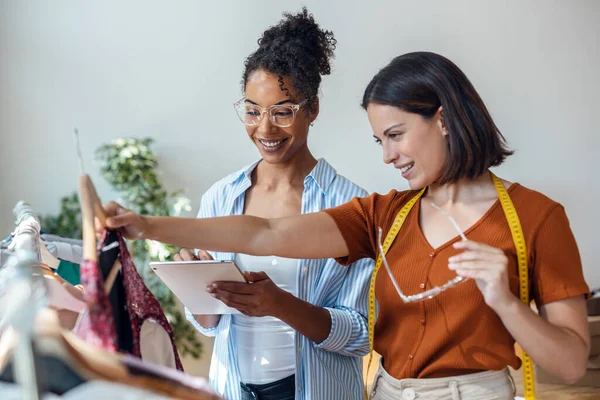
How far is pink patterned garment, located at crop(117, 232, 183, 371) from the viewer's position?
123 cm

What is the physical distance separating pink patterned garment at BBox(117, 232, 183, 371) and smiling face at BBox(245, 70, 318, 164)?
685 millimetres

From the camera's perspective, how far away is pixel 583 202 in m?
4.89

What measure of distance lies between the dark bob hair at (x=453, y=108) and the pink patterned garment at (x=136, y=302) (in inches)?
24.4

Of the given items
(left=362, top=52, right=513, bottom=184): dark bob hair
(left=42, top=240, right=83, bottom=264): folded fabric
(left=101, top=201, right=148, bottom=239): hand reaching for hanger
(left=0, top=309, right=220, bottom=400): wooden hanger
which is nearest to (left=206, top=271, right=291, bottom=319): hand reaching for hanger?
(left=101, top=201, right=148, bottom=239): hand reaching for hanger

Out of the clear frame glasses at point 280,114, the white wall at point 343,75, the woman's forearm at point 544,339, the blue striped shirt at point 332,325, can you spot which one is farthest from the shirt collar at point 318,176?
the white wall at point 343,75

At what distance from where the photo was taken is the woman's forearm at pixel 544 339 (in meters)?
1.26

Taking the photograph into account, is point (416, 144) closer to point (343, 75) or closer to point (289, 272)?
point (289, 272)

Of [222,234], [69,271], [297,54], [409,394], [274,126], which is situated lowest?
[409,394]

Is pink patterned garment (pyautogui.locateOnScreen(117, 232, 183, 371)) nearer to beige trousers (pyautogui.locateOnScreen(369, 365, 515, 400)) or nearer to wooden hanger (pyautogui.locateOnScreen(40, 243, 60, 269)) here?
beige trousers (pyautogui.locateOnScreen(369, 365, 515, 400))

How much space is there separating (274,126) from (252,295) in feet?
1.58

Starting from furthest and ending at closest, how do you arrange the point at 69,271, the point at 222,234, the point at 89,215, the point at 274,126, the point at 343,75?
the point at 343,75, the point at 69,271, the point at 274,126, the point at 222,234, the point at 89,215

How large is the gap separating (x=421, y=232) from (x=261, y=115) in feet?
2.02

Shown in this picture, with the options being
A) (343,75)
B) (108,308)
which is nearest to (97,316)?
(108,308)

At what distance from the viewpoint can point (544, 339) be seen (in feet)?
4.14
